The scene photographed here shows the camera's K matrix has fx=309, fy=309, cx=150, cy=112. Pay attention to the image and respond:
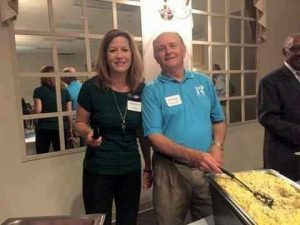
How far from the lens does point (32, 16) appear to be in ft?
6.51

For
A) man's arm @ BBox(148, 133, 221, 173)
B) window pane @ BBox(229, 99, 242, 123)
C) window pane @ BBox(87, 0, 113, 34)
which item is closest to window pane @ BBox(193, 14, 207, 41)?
window pane @ BBox(229, 99, 242, 123)

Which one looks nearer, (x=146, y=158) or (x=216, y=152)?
(x=216, y=152)

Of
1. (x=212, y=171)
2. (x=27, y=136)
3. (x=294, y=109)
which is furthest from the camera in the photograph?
(x=27, y=136)

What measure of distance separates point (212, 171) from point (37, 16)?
161 centimetres

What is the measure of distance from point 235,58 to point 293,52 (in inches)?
70.1

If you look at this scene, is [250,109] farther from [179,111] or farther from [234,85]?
[179,111]

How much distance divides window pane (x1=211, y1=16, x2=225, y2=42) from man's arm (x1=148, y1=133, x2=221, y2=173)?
2.15 meters

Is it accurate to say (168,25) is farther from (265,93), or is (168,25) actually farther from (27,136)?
(27,136)

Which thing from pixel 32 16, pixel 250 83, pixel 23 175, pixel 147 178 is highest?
pixel 32 16

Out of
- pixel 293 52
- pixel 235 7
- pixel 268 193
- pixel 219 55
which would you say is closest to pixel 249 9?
pixel 235 7

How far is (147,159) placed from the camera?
1537 mm

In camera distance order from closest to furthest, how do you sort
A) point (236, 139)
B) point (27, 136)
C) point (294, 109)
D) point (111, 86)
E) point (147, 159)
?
point (111, 86) → point (147, 159) → point (294, 109) → point (27, 136) → point (236, 139)

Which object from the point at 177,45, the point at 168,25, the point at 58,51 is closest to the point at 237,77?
the point at 168,25

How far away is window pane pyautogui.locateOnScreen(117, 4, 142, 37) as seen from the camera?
2463mm
